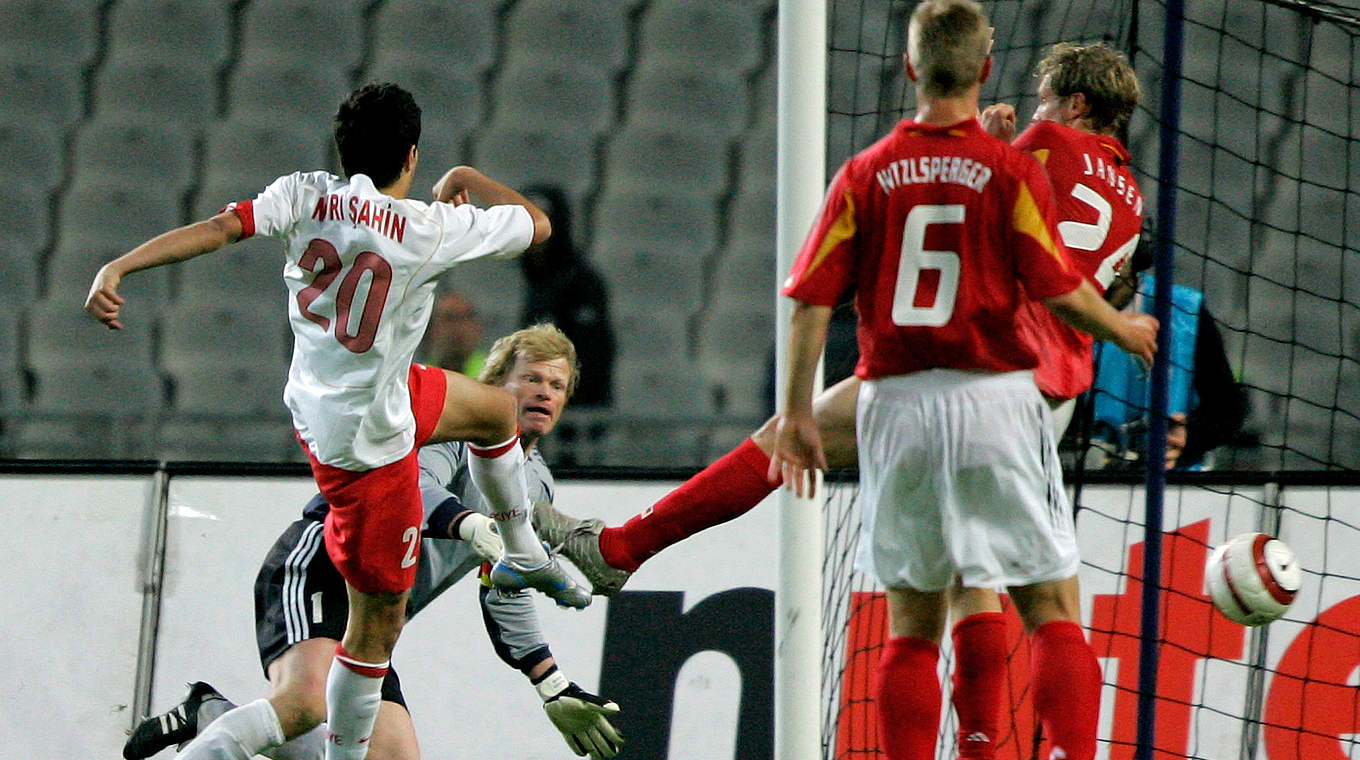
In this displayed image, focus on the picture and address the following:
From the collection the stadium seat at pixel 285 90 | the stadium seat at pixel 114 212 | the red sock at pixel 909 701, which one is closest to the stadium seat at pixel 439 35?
the stadium seat at pixel 285 90

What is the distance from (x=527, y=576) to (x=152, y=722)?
41.7 inches

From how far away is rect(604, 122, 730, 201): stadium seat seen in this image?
673 centimetres

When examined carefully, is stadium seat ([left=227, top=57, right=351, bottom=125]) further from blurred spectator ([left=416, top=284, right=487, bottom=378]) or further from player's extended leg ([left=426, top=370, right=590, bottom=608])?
player's extended leg ([left=426, top=370, right=590, bottom=608])

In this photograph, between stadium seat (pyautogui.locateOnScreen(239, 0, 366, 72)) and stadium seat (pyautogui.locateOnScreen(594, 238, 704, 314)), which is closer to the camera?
stadium seat (pyautogui.locateOnScreen(594, 238, 704, 314))

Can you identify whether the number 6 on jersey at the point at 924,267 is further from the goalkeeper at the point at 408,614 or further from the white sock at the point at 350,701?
the white sock at the point at 350,701

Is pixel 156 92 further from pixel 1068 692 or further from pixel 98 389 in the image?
pixel 1068 692

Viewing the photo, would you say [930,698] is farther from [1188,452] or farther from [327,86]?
[327,86]

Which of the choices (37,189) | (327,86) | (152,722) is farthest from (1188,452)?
(37,189)

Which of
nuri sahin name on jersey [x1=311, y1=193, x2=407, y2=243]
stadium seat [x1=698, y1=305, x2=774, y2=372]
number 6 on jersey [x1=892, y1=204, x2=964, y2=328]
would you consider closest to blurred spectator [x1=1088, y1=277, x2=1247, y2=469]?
stadium seat [x1=698, y1=305, x2=774, y2=372]

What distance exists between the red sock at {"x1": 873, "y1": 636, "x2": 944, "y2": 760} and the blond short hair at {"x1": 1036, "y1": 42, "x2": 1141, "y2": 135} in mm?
1211

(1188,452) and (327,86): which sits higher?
(327,86)

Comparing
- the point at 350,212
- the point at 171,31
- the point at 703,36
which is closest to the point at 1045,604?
the point at 350,212

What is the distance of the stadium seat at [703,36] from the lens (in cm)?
693

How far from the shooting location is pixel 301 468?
4621mm
